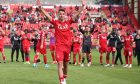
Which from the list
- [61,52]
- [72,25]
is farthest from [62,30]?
[72,25]

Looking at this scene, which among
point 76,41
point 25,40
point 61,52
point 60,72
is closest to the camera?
point 60,72

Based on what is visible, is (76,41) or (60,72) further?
(76,41)

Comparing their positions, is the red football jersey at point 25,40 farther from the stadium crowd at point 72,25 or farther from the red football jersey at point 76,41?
the red football jersey at point 76,41

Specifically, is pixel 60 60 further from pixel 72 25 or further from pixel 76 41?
pixel 72 25

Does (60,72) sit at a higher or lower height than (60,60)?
lower

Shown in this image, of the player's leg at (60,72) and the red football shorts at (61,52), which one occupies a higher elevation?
the red football shorts at (61,52)

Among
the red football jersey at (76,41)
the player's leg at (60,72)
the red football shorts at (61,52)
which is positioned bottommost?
the player's leg at (60,72)

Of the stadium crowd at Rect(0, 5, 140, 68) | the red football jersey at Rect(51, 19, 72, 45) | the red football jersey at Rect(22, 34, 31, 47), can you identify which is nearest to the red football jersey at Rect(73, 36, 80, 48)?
the stadium crowd at Rect(0, 5, 140, 68)

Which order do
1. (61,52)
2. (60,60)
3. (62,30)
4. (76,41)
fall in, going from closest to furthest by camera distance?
(60,60)
(61,52)
(62,30)
(76,41)

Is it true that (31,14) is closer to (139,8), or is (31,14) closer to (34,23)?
(34,23)

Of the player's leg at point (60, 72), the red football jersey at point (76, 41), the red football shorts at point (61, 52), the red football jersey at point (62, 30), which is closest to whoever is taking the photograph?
the player's leg at point (60, 72)

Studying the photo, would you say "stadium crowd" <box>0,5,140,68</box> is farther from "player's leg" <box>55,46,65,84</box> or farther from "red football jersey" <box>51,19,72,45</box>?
"player's leg" <box>55,46,65,84</box>

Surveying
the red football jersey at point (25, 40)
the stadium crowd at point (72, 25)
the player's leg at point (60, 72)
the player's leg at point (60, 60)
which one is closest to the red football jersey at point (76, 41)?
the stadium crowd at point (72, 25)

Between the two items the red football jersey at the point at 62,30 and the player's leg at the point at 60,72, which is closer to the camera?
the player's leg at the point at 60,72
